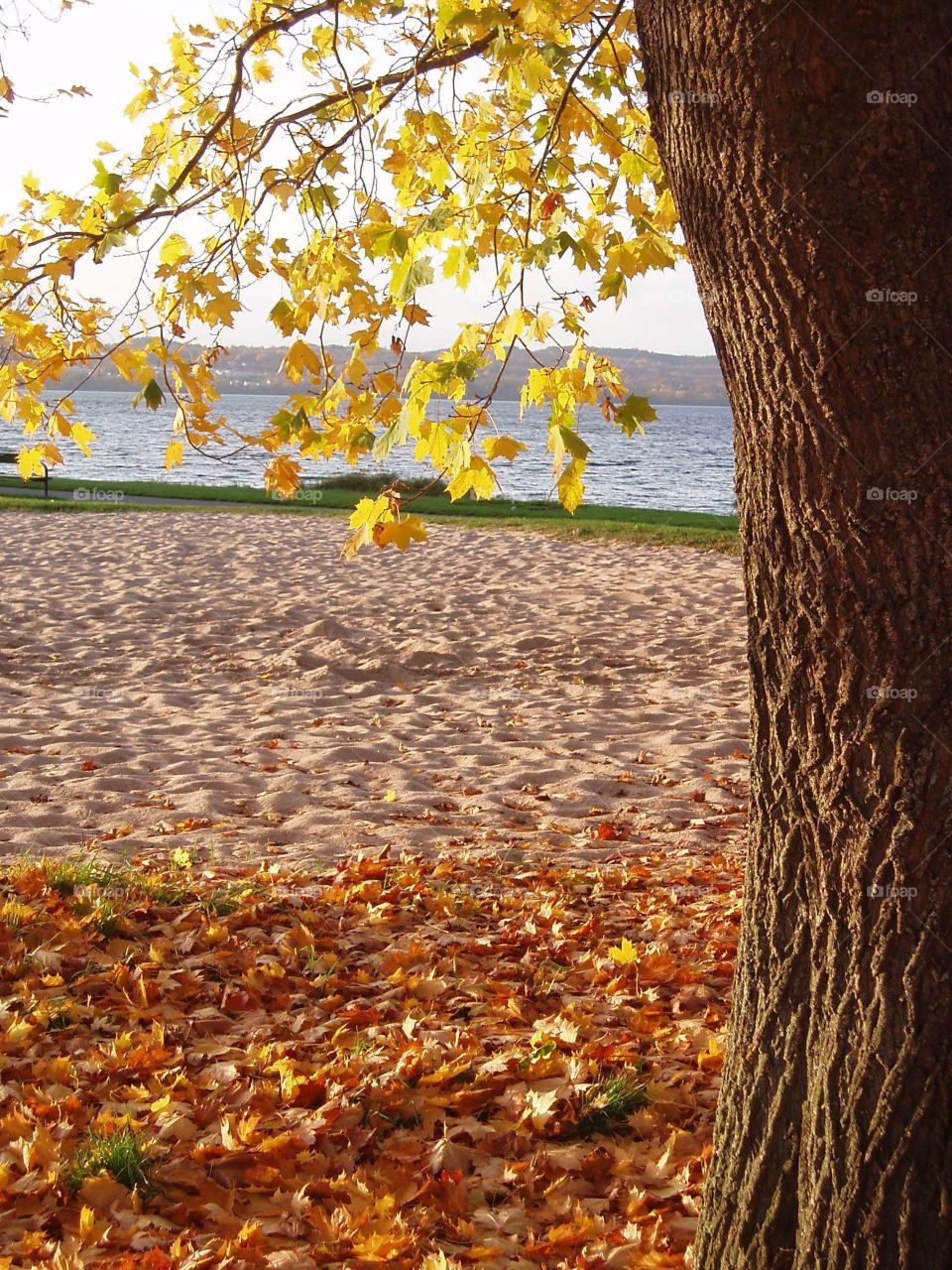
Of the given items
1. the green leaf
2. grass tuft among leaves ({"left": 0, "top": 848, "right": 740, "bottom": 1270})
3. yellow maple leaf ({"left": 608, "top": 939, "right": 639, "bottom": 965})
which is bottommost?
grass tuft among leaves ({"left": 0, "top": 848, "right": 740, "bottom": 1270})

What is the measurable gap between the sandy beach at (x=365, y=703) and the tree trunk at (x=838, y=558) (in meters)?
3.38

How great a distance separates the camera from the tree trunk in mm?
2020

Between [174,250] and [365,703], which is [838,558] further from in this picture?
[365,703]

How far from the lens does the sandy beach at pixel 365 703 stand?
19.6 feet

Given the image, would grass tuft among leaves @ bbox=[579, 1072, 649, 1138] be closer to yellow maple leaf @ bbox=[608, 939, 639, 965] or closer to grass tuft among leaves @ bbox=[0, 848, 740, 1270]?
grass tuft among leaves @ bbox=[0, 848, 740, 1270]

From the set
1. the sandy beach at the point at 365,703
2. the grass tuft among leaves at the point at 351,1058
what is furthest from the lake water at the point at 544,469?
the grass tuft among leaves at the point at 351,1058

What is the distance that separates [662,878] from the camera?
5328 mm

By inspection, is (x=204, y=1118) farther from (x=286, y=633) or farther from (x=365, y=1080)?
(x=286, y=633)

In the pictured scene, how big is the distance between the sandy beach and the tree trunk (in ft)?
11.1

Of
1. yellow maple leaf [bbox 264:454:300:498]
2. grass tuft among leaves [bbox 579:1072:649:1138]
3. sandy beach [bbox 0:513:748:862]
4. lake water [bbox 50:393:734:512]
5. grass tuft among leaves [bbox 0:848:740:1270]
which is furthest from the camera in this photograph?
lake water [bbox 50:393:734:512]

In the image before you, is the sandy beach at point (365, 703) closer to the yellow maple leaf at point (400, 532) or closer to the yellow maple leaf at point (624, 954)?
the yellow maple leaf at point (624, 954)

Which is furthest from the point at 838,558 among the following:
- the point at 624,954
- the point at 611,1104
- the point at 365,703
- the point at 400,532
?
the point at 365,703

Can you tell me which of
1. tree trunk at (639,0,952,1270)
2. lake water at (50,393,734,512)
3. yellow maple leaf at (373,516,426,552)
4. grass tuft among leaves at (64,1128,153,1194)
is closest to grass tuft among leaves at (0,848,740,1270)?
grass tuft among leaves at (64,1128,153,1194)

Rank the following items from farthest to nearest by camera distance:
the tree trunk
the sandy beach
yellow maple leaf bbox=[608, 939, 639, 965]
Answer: the sandy beach → yellow maple leaf bbox=[608, 939, 639, 965] → the tree trunk
